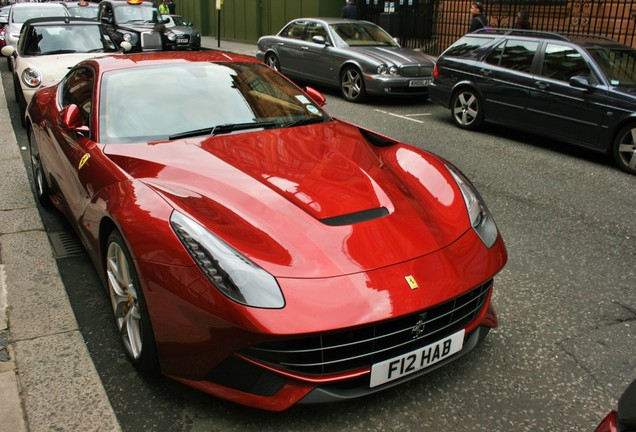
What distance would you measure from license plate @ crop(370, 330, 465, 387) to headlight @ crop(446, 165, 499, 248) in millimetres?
535

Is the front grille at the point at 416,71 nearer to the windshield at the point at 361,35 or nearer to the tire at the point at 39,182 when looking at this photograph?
the windshield at the point at 361,35

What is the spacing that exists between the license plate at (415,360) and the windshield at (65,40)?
27.5 ft

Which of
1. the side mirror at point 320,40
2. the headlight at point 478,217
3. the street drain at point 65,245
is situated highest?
the side mirror at point 320,40

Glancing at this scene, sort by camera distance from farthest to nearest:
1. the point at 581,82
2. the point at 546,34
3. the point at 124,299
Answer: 1. the point at 546,34
2. the point at 581,82
3. the point at 124,299

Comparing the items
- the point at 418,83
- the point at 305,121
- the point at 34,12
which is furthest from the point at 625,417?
the point at 34,12

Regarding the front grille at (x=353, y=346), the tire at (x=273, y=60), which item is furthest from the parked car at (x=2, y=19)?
the front grille at (x=353, y=346)

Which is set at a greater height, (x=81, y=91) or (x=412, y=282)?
(x=81, y=91)

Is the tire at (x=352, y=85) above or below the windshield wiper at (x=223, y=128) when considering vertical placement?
below

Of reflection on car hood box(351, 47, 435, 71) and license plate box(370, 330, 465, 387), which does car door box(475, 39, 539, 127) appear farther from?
license plate box(370, 330, 465, 387)

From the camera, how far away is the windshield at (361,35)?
11870mm

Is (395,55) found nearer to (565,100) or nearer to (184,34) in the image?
(565,100)

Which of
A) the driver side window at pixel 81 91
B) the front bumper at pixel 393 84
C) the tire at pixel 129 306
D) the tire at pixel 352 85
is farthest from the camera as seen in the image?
the tire at pixel 352 85

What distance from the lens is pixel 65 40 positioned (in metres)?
9.27

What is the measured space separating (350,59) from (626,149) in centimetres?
570
